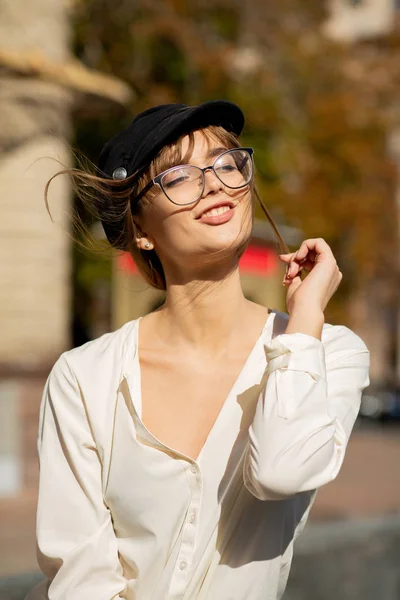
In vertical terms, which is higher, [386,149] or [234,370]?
[234,370]

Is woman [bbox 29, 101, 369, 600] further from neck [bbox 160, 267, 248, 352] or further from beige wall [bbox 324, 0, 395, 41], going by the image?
beige wall [bbox 324, 0, 395, 41]

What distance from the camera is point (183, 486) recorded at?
2.12m

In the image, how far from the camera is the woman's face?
224 centimetres

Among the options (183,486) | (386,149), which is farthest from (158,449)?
(386,149)

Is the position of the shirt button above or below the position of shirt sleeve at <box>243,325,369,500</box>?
below

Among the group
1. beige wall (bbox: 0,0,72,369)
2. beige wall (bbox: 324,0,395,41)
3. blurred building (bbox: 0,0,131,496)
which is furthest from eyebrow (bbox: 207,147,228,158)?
beige wall (bbox: 324,0,395,41)

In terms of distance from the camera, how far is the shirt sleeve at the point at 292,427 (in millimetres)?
1956

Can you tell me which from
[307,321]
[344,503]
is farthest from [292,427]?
[344,503]

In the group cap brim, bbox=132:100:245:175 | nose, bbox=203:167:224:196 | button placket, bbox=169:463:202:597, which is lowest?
button placket, bbox=169:463:202:597

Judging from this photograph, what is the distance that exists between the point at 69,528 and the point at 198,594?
30 cm

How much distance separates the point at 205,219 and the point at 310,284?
0.88ft

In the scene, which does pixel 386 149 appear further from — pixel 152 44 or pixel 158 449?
pixel 158 449

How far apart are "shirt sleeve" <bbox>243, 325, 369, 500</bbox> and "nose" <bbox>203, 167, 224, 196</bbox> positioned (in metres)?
0.39

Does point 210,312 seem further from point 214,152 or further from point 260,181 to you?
point 260,181
